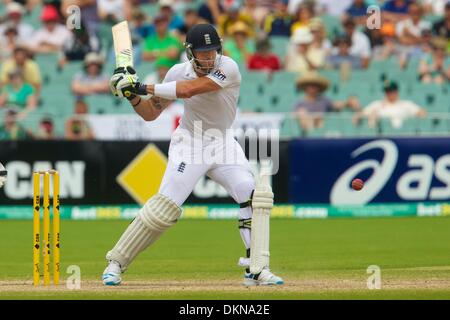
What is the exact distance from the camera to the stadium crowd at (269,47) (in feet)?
54.5

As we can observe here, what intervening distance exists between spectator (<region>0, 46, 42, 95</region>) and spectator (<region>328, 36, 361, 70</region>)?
4374 millimetres

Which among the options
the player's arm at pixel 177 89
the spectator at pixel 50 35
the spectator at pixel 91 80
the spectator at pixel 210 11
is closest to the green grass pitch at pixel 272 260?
the player's arm at pixel 177 89

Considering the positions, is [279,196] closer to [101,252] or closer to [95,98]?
[95,98]

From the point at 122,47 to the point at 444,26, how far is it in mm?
10904

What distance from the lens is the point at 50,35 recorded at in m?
17.9

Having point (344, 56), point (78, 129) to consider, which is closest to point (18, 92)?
point (78, 129)

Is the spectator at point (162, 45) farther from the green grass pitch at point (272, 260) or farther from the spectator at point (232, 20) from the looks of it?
the green grass pitch at point (272, 260)

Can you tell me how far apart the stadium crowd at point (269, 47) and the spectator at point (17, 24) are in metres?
0.02

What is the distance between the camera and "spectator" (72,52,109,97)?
16859mm

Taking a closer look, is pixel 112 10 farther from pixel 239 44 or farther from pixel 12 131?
pixel 12 131

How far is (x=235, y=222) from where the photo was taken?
15.1 metres
